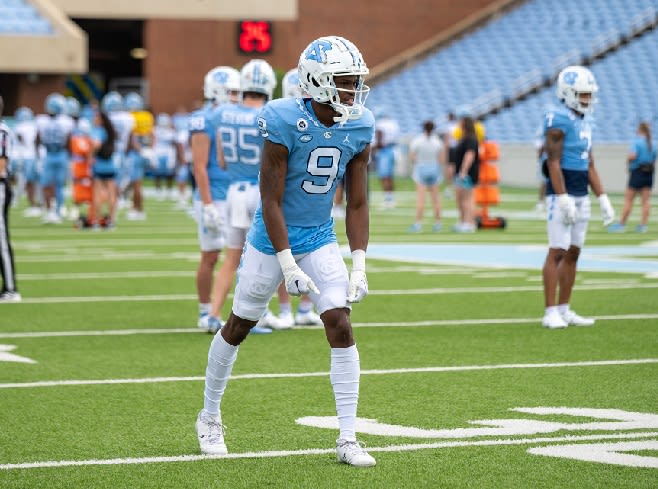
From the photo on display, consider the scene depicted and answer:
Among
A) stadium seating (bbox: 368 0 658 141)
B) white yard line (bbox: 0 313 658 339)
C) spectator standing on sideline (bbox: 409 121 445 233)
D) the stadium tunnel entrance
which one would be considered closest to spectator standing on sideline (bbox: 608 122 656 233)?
spectator standing on sideline (bbox: 409 121 445 233)

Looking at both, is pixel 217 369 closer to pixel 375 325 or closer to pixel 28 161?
pixel 375 325

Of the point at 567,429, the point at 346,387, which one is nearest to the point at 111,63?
the point at 567,429

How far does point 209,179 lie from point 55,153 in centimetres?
→ 1299

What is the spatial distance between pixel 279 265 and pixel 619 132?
31363 mm

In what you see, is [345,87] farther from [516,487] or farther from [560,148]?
[560,148]

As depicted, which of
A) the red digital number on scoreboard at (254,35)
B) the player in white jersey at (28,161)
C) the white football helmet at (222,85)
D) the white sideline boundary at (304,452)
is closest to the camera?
the white sideline boundary at (304,452)

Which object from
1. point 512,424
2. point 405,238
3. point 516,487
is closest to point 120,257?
point 405,238

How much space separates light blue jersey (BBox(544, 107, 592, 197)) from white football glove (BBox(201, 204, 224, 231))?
248 centimetres

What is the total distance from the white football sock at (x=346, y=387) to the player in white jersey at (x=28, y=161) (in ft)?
66.0

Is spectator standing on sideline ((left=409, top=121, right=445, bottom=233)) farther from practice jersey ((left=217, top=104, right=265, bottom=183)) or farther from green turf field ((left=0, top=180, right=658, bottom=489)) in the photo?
practice jersey ((left=217, top=104, right=265, bottom=183))

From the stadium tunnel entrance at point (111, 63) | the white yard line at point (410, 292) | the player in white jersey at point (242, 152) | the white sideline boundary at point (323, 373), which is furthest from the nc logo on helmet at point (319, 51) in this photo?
the stadium tunnel entrance at point (111, 63)

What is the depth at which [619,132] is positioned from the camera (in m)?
36.5

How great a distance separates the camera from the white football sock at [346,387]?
597 centimetres

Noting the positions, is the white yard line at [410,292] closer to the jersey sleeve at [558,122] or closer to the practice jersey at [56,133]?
the jersey sleeve at [558,122]
